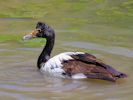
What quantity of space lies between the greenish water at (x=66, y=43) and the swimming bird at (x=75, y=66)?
12cm

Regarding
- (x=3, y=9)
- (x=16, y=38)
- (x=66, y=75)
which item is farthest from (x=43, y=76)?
(x=3, y=9)

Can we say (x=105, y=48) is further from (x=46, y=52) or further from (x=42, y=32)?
(x=42, y=32)

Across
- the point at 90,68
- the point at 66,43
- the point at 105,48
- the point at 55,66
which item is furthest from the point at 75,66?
the point at 66,43

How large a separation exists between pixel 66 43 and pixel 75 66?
197 cm

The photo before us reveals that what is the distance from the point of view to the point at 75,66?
375 inches

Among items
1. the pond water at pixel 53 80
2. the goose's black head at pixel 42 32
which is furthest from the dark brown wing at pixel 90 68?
the goose's black head at pixel 42 32

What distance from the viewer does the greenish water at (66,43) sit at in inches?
353

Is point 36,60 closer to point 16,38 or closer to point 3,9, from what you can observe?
point 16,38

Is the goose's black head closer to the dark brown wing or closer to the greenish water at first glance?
the greenish water

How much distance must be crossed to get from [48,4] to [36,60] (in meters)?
4.43

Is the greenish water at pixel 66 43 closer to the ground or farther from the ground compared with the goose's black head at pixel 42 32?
closer to the ground

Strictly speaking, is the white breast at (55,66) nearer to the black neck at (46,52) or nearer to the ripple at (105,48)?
the black neck at (46,52)

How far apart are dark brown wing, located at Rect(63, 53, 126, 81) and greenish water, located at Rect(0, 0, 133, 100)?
0.13 metres

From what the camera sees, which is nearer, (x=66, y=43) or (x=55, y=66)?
(x=55, y=66)
